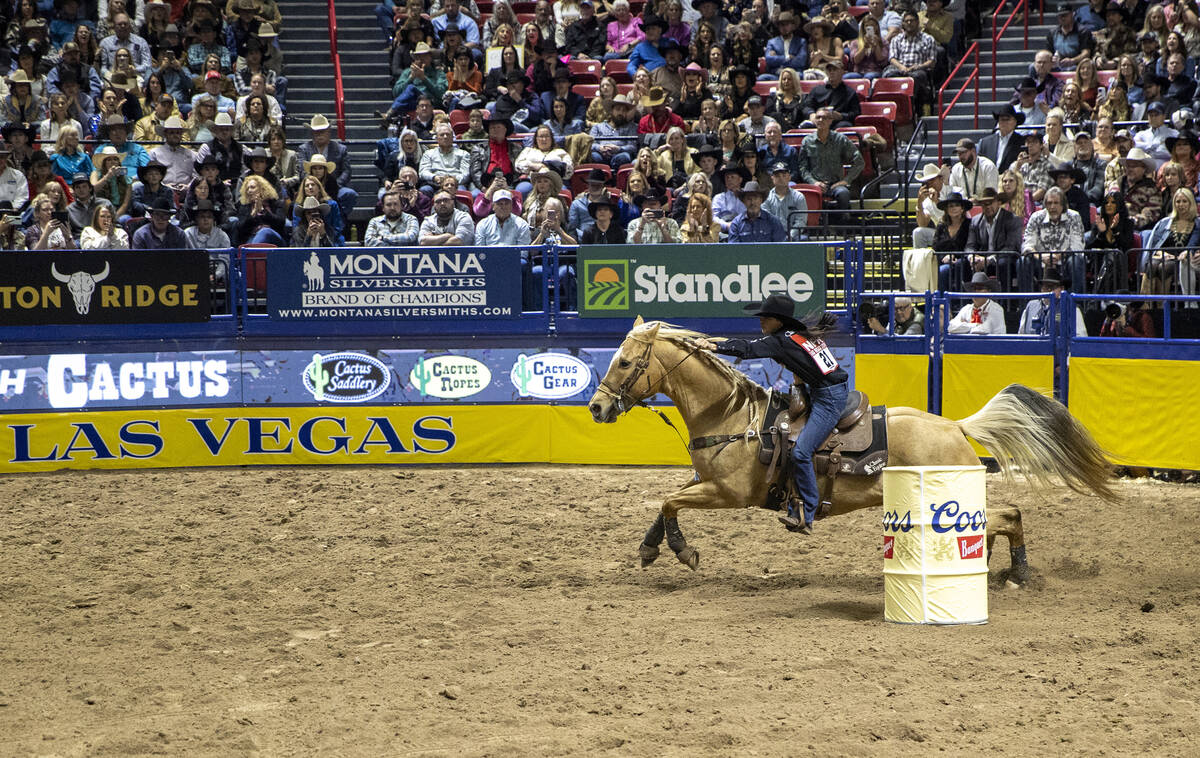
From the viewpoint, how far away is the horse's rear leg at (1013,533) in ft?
29.8

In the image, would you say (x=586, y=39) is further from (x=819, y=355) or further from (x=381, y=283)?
(x=819, y=355)

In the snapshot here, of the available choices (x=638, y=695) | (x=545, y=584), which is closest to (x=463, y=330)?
(x=545, y=584)

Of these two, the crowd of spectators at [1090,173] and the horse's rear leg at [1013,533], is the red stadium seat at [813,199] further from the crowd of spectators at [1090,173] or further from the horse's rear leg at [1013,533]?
the horse's rear leg at [1013,533]

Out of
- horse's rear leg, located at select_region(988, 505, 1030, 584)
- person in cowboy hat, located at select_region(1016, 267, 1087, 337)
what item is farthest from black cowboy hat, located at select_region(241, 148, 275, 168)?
horse's rear leg, located at select_region(988, 505, 1030, 584)

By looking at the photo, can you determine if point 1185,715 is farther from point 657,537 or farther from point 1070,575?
point 657,537

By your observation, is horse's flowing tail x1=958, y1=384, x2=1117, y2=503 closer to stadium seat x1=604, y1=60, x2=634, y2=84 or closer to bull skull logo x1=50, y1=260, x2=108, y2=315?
bull skull logo x1=50, y1=260, x2=108, y2=315

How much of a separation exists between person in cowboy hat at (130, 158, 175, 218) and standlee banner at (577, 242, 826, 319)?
603 cm

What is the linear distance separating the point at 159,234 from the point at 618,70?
26.7ft

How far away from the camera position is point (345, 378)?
14656 mm

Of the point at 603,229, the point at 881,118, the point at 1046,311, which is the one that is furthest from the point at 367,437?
the point at 881,118

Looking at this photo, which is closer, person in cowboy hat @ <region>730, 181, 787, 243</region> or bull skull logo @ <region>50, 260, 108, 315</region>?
bull skull logo @ <region>50, 260, 108, 315</region>

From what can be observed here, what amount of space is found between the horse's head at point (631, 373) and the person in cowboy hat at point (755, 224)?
649cm

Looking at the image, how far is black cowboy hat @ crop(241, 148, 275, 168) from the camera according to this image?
55.9 feet

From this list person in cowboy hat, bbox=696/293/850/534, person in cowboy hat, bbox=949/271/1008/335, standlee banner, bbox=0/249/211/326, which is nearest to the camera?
person in cowboy hat, bbox=696/293/850/534
